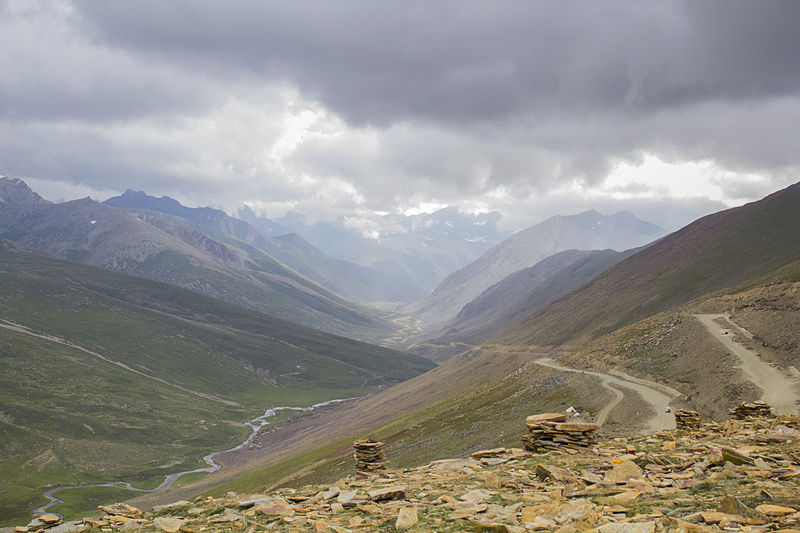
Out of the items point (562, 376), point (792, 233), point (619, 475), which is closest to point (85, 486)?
point (562, 376)

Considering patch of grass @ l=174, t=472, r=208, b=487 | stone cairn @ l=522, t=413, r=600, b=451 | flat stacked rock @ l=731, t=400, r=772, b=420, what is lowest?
patch of grass @ l=174, t=472, r=208, b=487

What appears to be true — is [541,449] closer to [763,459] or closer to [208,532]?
[763,459]

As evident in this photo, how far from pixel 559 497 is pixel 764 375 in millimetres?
56629

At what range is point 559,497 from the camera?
1992cm

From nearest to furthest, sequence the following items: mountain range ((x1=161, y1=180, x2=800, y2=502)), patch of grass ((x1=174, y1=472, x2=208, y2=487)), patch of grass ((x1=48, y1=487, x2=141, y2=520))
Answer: mountain range ((x1=161, y1=180, x2=800, y2=502)) < patch of grass ((x1=48, y1=487, x2=141, y2=520)) < patch of grass ((x1=174, y1=472, x2=208, y2=487))

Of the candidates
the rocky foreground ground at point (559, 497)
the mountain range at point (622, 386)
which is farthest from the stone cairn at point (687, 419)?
the mountain range at point (622, 386)

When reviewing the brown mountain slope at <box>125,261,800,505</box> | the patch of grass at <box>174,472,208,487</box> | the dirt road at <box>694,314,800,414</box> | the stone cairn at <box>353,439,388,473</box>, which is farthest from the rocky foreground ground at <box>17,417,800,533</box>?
the patch of grass at <box>174,472,208,487</box>

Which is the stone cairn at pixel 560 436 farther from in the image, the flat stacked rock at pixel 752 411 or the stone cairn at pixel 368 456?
the flat stacked rock at pixel 752 411

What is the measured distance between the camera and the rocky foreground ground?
1564 centimetres

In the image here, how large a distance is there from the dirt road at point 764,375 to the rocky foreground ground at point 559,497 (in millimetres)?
23542

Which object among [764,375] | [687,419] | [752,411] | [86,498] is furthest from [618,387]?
[86,498]

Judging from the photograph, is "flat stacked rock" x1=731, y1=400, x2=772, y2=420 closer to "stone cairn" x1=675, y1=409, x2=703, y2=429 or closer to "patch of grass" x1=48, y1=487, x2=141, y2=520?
"stone cairn" x1=675, y1=409, x2=703, y2=429

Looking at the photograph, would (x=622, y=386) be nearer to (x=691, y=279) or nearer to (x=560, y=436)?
(x=560, y=436)

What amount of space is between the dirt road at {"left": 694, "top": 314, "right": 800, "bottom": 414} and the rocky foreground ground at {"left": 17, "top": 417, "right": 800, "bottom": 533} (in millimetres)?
23542
